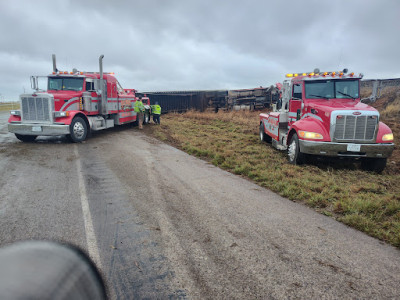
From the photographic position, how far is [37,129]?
9.56 m

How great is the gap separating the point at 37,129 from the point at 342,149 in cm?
1012

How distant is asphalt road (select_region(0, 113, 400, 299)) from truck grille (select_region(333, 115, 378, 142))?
2.87 m

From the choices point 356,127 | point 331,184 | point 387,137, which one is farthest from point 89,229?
point 387,137

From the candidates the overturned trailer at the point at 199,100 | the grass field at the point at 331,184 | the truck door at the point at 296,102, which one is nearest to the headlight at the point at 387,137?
the grass field at the point at 331,184

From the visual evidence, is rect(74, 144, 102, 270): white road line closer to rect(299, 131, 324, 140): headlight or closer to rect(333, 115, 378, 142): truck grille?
rect(299, 131, 324, 140): headlight

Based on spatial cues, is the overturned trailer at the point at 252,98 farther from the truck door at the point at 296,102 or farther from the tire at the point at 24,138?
the tire at the point at 24,138

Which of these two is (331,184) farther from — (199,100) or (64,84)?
(199,100)

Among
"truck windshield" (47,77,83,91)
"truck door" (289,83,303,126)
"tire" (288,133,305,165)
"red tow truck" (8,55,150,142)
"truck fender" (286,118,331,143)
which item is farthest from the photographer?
"truck windshield" (47,77,83,91)

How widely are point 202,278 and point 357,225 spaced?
257cm

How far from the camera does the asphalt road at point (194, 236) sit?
96.6 inches

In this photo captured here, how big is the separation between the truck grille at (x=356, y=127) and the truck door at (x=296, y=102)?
1.73m

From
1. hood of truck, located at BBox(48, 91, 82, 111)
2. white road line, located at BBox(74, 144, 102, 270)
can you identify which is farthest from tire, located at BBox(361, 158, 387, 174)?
hood of truck, located at BBox(48, 91, 82, 111)

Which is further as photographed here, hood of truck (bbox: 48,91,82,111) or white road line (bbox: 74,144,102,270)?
hood of truck (bbox: 48,91,82,111)

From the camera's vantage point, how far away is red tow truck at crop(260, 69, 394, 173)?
639 centimetres
